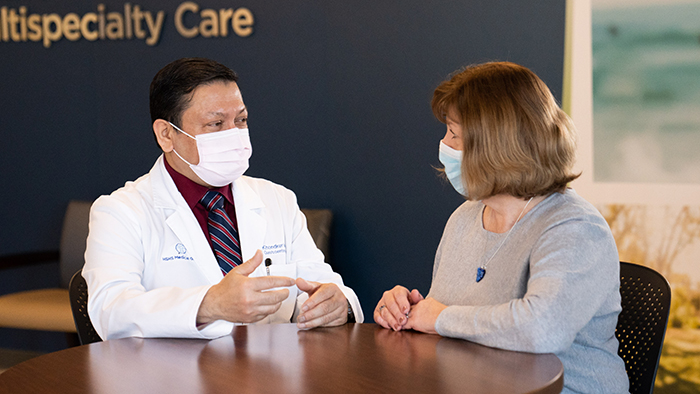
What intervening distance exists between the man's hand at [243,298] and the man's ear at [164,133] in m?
0.74

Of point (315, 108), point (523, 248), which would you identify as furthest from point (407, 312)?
point (315, 108)

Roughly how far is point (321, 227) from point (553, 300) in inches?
90.6

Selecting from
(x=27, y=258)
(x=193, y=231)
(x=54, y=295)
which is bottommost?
(x=54, y=295)

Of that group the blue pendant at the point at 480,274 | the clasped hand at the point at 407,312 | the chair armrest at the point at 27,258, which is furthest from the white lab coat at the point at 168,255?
the chair armrest at the point at 27,258

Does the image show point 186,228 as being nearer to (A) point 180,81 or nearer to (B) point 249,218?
(B) point 249,218

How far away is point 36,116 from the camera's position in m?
4.35

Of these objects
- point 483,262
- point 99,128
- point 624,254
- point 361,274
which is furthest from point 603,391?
point 99,128

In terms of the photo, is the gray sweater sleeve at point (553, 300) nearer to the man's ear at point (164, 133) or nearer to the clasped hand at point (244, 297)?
the clasped hand at point (244, 297)

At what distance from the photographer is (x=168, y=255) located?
2078 mm

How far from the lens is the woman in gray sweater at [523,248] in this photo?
59.8 inches

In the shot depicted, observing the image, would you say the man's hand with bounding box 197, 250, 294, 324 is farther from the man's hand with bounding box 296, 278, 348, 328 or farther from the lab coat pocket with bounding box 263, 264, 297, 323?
the lab coat pocket with bounding box 263, 264, 297, 323

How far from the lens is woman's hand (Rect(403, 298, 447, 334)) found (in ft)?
5.47

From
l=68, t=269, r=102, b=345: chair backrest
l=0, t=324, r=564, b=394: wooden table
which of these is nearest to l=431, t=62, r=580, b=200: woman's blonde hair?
l=0, t=324, r=564, b=394: wooden table

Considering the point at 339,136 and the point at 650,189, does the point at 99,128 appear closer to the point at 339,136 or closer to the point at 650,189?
the point at 339,136
